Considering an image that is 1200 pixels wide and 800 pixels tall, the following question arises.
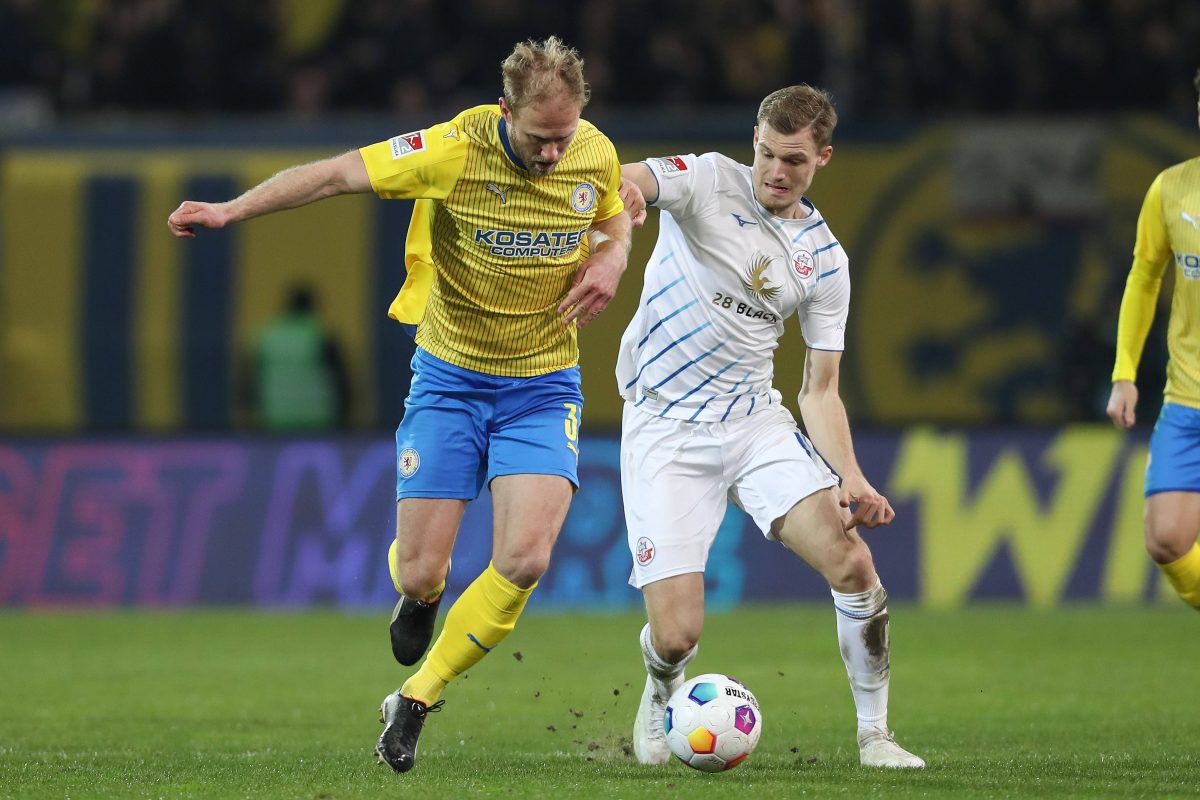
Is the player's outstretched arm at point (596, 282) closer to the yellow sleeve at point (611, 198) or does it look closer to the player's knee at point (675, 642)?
the yellow sleeve at point (611, 198)

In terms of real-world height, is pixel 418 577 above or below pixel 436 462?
below

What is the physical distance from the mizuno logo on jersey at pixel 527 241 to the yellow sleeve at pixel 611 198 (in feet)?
0.36

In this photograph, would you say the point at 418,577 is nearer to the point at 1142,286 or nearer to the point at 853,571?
the point at 853,571

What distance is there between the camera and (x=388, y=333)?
15648mm

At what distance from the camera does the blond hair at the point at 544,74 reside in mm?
6098

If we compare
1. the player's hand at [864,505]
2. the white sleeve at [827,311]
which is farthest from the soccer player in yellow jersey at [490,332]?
the player's hand at [864,505]

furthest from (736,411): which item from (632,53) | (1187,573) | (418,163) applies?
(632,53)

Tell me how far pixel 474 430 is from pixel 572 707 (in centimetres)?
237

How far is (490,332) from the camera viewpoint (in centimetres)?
674

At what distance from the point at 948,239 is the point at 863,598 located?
924cm

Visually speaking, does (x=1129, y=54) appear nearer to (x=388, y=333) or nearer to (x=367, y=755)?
(x=388, y=333)

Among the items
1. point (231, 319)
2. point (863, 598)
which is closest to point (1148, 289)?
point (863, 598)

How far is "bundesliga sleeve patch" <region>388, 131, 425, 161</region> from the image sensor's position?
20.8ft

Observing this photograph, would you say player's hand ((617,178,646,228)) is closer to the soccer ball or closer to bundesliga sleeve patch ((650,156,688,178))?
bundesliga sleeve patch ((650,156,688,178))
